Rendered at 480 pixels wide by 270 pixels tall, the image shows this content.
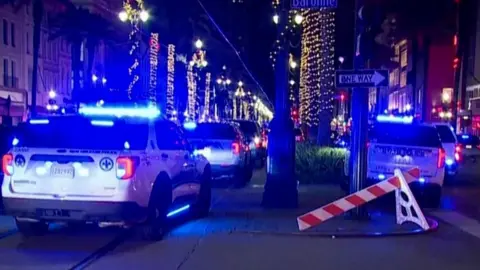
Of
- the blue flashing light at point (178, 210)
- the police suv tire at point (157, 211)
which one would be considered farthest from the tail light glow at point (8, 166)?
the blue flashing light at point (178, 210)

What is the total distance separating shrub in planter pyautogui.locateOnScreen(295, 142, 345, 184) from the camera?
20.9 m

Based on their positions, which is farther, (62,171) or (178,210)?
(178,210)

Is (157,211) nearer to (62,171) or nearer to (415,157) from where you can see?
(62,171)

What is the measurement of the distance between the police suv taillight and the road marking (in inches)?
223

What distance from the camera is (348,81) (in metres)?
12.8

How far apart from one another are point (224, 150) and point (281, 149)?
503 cm

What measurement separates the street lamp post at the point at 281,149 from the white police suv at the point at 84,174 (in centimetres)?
428

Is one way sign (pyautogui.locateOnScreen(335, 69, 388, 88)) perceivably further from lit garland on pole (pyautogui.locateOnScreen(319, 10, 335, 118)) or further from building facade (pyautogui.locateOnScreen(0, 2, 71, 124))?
building facade (pyautogui.locateOnScreen(0, 2, 71, 124))

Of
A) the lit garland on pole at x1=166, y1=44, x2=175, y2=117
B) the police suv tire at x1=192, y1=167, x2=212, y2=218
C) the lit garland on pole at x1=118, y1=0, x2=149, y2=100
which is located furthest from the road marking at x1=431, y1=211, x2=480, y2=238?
the lit garland on pole at x1=166, y1=44, x2=175, y2=117

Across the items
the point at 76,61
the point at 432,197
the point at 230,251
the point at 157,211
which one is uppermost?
the point at 76,61

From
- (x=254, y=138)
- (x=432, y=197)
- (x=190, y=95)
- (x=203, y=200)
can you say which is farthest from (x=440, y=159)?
(x=190, y=95)

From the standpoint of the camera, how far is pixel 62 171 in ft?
33.1

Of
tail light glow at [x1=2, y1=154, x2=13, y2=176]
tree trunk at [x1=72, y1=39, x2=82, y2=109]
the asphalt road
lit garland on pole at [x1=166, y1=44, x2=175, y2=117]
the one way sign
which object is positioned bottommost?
the asphalt road

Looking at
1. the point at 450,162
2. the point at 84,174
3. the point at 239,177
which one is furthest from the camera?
the point at 450,162
